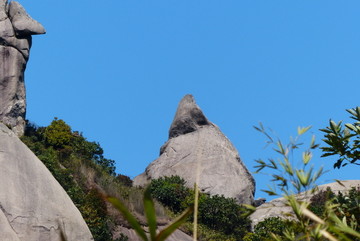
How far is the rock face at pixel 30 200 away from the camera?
70.1 feet

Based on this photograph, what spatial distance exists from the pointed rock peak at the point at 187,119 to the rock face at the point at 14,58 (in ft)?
38.8

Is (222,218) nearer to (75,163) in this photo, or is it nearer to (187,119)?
(75,163)

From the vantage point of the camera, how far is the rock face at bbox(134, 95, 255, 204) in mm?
44938

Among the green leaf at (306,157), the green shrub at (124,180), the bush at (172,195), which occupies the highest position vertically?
the green shrub at (124,180)

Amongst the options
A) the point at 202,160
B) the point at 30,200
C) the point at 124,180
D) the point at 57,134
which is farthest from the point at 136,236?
the point at 202,160

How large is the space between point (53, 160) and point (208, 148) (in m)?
15.4

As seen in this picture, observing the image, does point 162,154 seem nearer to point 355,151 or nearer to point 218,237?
point 218,237

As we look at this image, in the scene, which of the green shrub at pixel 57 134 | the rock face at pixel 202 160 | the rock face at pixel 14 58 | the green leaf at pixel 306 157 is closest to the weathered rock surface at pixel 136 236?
the rock face at pixel 202 160

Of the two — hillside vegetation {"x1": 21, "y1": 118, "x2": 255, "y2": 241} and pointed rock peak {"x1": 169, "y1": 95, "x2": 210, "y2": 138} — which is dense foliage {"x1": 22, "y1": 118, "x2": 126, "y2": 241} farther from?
pointed rock peak {"x1": 169, "y1": 95, "x2": 210, "y2": 138}

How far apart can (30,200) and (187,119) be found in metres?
27.9

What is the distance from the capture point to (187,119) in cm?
4916

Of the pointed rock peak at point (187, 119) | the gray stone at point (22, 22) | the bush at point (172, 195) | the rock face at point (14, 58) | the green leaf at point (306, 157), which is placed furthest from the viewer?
the pointed rock peak at point (187, 119)

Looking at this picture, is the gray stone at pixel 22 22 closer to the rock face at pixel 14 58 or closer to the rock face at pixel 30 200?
the rock face at pixel 14 58

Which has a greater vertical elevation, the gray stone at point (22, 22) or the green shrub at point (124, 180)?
the gray stone at point (22, 22)
